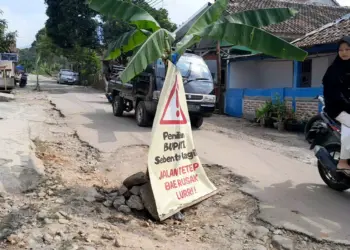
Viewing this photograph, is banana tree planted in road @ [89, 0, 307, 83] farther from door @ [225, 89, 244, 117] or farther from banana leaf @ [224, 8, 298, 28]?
door @ [225, 89, 244, 117]

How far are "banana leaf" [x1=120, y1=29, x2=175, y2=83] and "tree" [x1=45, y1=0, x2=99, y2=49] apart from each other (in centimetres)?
2563

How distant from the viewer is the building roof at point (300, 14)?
64.4ft

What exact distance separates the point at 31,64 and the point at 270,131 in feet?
239

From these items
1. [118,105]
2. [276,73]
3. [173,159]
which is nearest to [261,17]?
[173,159]

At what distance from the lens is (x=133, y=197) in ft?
14.6

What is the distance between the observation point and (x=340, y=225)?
4.05 meters

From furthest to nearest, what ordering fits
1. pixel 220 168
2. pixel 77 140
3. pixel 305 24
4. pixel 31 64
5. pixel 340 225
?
1. pixel 31 64
2. pixel 305 24
3. pixel 77 140
4. pixel 220 168
5. pixel 340 225

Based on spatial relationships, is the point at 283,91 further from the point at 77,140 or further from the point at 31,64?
the point at 31,64

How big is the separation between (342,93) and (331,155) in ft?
2.99

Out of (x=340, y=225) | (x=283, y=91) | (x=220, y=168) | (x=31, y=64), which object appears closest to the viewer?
(x=340, y=225)

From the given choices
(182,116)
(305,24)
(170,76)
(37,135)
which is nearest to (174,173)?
(182,116)

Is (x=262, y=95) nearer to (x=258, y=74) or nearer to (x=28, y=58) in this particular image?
(x=258, y=74)

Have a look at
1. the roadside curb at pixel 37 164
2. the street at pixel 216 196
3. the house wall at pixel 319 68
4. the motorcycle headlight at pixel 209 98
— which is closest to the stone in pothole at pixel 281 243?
the street at pixel 216 196

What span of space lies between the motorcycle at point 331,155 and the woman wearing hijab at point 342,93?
201mm
